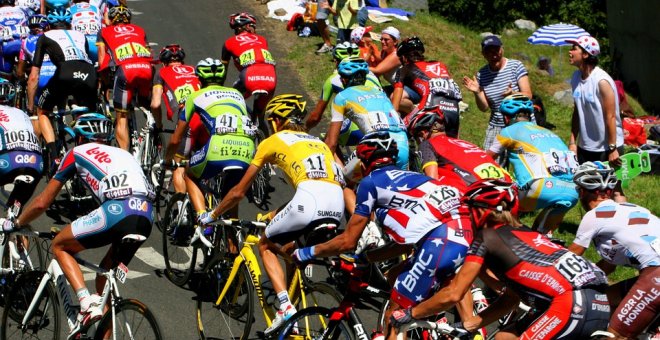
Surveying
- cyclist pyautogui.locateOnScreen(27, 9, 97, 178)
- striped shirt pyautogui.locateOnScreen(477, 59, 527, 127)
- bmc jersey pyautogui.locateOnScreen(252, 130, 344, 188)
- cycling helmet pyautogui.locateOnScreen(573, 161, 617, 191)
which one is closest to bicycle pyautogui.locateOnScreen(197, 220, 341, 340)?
bmc jersey pyautogui.locateOnScreen(252, 130, 344, 188)

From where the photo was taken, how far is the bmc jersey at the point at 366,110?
1089cm

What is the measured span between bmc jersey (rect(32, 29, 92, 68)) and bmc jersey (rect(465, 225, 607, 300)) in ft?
27.8

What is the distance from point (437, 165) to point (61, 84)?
611cm

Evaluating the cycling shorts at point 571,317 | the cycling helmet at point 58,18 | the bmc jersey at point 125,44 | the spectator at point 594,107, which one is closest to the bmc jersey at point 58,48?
the cycling helmet at point 58,18

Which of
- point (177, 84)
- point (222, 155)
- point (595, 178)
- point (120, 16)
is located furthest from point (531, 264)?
point (120, 16)

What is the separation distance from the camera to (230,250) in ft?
33.2

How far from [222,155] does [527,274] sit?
15.2 ft

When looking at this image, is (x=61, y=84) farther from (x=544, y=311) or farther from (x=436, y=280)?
(x=544, y=311)

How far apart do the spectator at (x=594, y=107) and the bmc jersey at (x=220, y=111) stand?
12.1ft

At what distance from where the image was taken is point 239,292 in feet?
30.0

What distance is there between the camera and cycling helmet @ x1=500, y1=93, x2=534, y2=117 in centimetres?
Answer: 1052

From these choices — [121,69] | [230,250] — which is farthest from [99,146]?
[121,69]

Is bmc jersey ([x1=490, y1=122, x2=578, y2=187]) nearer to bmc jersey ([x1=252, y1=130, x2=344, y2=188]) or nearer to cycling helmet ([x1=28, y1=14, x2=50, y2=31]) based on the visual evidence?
bmc jersey ([x1=252, y1=130, x2=344, y2=188])

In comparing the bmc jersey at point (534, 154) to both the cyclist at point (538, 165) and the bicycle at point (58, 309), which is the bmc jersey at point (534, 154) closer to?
the cyclist at point (538, 165)
